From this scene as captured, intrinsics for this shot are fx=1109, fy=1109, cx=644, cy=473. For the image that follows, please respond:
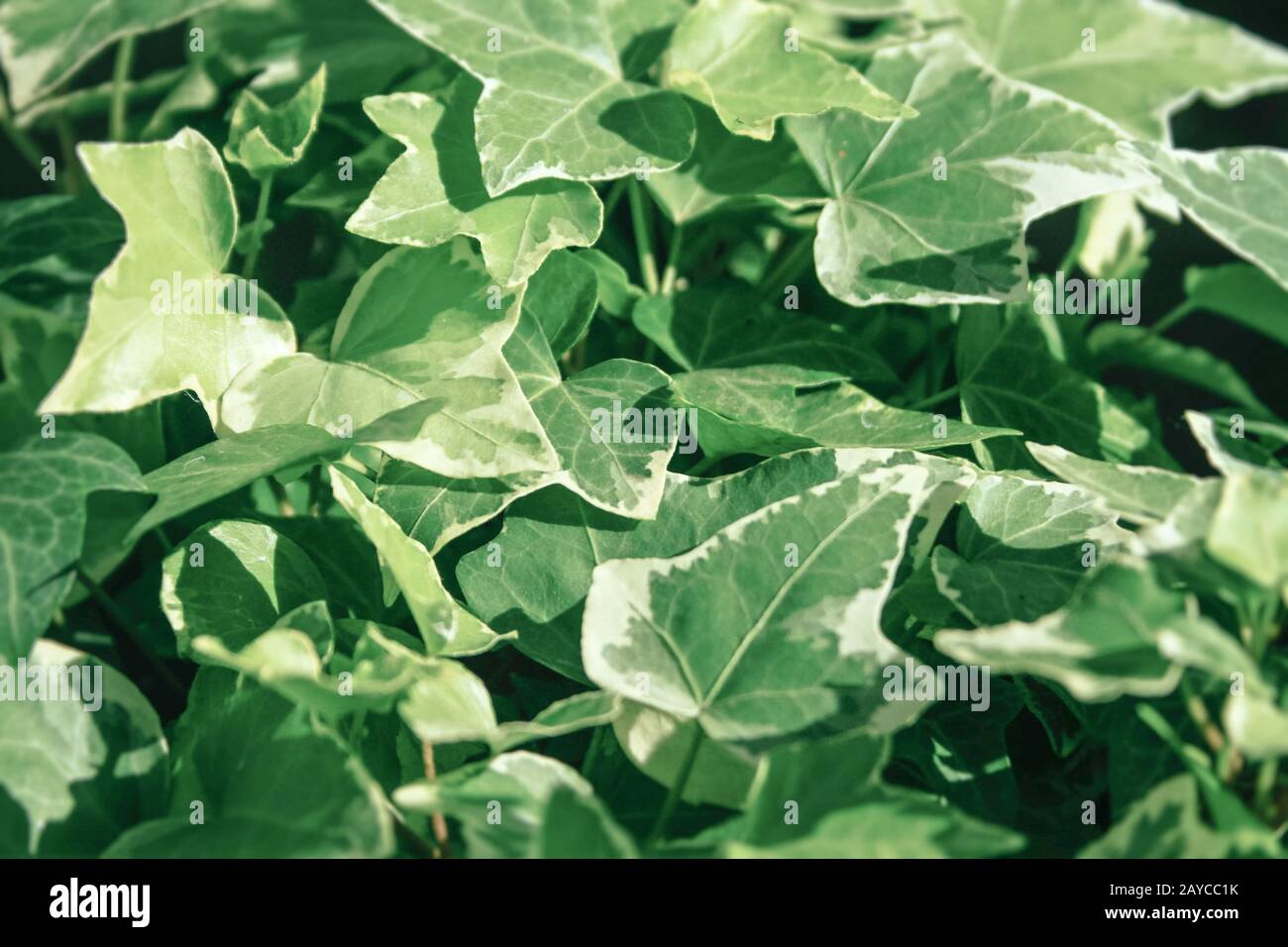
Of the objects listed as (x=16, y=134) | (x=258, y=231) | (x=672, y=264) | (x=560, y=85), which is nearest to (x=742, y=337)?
(x=672, y=264)

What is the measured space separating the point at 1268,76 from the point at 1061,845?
20.3 inches

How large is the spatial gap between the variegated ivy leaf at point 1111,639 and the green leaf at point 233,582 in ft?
1.07

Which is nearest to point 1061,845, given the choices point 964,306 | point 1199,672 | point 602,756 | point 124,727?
point 1199,672

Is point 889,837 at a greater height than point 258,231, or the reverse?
point 258,231

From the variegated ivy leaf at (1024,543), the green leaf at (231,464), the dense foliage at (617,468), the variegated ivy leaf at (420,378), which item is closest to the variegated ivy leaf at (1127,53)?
the dense foliage at (617,468)

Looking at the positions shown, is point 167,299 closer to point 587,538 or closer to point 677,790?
point 587,538

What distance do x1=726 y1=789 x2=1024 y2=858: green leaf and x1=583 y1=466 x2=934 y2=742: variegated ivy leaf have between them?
0.21ft

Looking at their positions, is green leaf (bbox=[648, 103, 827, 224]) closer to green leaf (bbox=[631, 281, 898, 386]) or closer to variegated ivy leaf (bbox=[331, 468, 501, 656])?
green leaf (bbox=[631, 281, 898, 386])

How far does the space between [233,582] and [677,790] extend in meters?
0.24

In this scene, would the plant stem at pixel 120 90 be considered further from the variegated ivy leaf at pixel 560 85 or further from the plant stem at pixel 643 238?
the plant stem at pixel 643 238

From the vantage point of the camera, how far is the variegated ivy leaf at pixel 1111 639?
0.37 metres

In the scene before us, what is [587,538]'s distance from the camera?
54cm

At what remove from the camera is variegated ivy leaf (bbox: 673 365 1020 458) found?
550 millimetres
